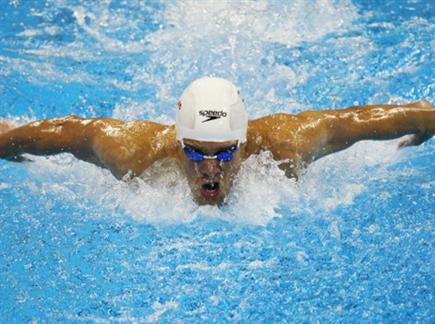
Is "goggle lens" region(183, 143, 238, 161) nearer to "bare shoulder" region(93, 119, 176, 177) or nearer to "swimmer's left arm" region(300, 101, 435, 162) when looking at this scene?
"bare shoulder" region(93, 119, 176, 177)

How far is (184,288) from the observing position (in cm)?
Answer: 344

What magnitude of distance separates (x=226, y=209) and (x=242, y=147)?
44 cm

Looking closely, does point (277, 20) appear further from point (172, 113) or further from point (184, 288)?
point (184, 288)

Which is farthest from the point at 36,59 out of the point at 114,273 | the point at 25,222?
the point at 114,273

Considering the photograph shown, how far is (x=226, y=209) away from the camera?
3760mm

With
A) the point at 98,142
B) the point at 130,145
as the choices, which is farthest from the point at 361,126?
the point at 98,142

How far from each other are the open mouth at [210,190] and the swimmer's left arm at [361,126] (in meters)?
0.48

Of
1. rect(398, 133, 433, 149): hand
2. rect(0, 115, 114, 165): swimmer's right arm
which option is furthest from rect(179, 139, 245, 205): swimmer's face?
rect(398, 133, 433, 149): hand

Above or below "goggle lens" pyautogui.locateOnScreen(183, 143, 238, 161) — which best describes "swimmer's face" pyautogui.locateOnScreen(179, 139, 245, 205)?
below

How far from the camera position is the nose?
3334 millimetres

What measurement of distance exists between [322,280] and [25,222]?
1.62 metres

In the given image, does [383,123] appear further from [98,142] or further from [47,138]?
[47,138]

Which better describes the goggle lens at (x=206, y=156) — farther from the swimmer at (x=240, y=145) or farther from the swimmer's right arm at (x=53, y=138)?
the swimmer's right arm at (x=53, y=138)


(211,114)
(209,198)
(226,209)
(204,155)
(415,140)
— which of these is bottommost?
(226,209)
